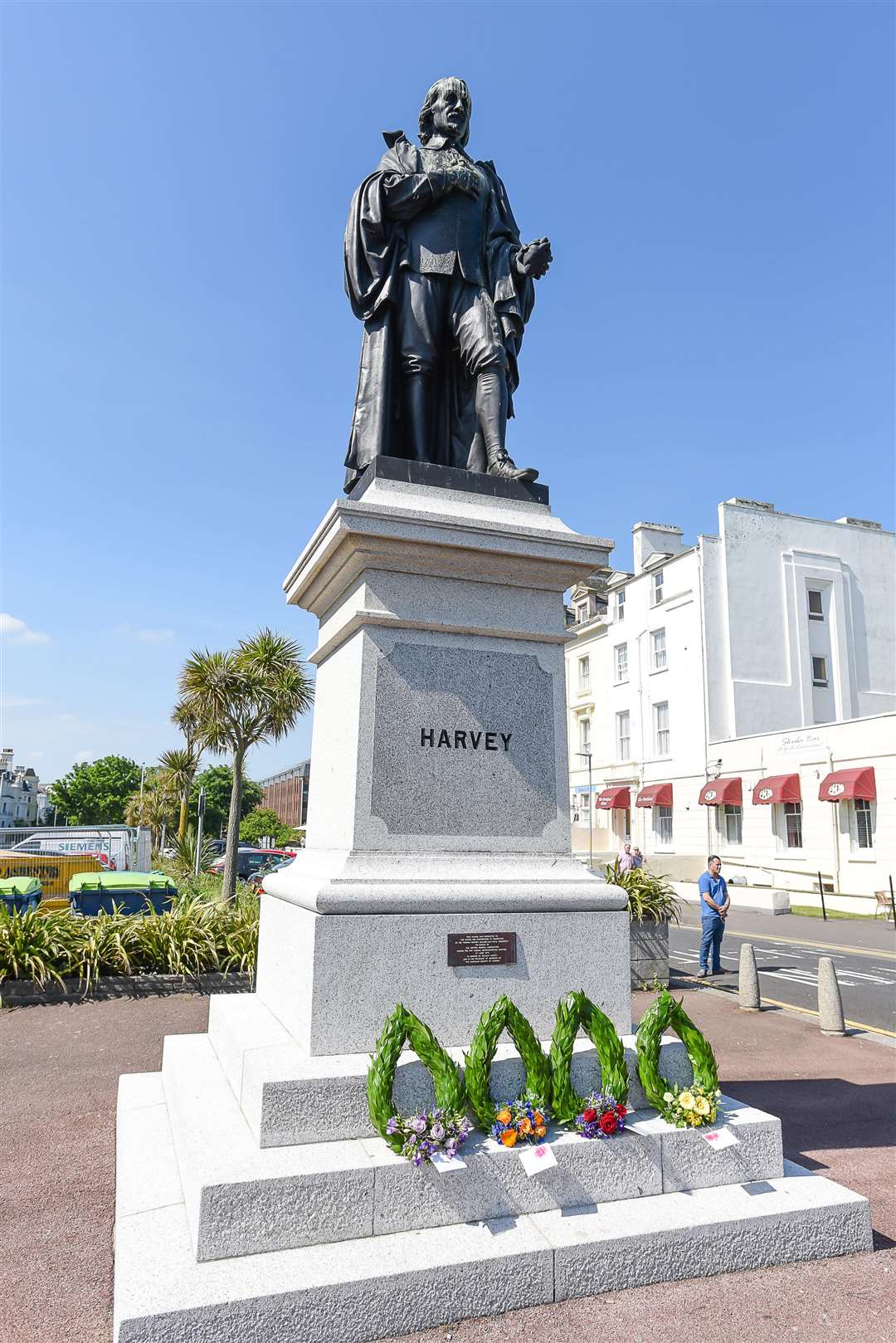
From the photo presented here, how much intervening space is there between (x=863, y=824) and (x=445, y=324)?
26327mm

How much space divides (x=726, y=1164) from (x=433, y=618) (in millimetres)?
3057

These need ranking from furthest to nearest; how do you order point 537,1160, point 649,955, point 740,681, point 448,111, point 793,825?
point 740,681
point 793,825
point 649,955
point 448,111
point 537,1160

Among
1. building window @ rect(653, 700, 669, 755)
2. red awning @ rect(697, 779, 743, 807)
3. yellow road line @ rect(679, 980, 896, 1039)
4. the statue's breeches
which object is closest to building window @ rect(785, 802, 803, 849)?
red awning @ rect(697, 779, 743, 807)

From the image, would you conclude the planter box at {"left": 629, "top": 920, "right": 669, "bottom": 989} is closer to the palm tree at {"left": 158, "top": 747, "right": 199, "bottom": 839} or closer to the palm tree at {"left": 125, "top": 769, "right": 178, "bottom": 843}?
the palm tree at {"left": 158, "top": 747, "right": 199, "bottom": 839}

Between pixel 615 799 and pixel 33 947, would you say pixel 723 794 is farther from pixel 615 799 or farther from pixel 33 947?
→ pixel 33 947

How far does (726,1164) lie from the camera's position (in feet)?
13.2

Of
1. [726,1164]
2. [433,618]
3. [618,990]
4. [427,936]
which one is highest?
[433,618]

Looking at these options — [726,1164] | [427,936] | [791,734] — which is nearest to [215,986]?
[427,936]

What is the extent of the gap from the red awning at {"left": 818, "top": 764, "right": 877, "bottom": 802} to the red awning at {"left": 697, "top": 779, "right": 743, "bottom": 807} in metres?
5.12

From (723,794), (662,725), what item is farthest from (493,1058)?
(662,725)

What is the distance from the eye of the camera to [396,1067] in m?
3.79

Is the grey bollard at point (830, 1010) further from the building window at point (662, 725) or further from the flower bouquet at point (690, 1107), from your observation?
the building window at point (662, 725)

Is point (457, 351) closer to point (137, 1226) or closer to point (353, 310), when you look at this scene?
point (353, 310)

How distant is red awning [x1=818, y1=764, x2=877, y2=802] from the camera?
86.6 feet
